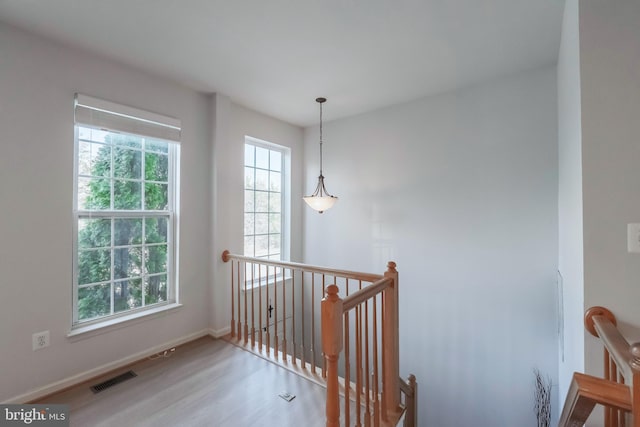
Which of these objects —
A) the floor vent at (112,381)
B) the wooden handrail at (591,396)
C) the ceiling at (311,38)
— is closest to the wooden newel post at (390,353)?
the wooden handrail at (591,396)

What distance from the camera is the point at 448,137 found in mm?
2965

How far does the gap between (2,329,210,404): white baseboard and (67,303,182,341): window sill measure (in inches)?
11.1

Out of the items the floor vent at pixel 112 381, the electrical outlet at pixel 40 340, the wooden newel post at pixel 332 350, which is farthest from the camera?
the floor vent at pixel 112 381

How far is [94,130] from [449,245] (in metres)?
A: 3.39

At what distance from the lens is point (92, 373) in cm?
225

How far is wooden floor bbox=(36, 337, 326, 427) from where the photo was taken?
182cm

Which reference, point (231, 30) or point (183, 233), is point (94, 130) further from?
point (231, 30)

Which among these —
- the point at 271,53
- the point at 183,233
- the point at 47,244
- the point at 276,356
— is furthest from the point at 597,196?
the point at 47,244

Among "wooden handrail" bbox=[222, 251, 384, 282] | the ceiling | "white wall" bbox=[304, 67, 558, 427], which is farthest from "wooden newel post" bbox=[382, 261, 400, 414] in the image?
the ceiling

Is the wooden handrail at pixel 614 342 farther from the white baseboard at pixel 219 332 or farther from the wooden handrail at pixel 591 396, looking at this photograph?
the white baseboard at pixel 219 332

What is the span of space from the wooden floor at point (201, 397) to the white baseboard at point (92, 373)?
0.06m

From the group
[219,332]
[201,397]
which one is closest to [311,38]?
[201,397]

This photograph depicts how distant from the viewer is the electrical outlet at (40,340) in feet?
6.54

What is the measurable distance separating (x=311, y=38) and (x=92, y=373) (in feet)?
10.0
